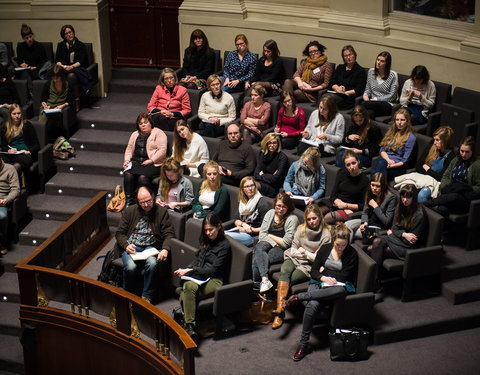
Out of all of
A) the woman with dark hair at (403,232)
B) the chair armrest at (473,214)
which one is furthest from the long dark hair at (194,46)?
the chair armrest at (473,214)

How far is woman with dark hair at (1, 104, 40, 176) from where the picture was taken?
30.5 feet

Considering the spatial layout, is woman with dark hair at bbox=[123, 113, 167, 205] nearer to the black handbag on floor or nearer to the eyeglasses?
the eyeglasses

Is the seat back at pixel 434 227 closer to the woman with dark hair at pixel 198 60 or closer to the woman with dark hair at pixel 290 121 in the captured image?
the woman with dark hair at pixel 290 121

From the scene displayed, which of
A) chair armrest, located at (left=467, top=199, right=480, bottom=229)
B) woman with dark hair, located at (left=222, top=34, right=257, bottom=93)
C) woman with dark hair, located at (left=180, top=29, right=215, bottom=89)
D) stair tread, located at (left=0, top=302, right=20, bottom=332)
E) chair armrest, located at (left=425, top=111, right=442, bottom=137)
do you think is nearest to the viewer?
chair armrest, located at (left=467, top=199, right=480, bottom=229)

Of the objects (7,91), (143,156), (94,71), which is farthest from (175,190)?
(94,71)

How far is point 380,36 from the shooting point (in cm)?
974

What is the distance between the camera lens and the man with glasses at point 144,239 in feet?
24.7

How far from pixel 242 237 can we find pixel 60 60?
4.00 m

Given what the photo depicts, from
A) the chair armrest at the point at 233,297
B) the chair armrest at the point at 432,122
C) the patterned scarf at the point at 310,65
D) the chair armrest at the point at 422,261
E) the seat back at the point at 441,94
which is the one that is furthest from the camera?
the patterned scarf at the point at 310,65

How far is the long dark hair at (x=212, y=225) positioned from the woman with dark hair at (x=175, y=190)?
89 centimetres

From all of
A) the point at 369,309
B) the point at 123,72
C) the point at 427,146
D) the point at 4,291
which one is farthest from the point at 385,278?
the point at 123,72

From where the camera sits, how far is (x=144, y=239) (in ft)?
25.4

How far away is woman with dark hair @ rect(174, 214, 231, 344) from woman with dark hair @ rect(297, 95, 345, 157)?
1882 millimetres

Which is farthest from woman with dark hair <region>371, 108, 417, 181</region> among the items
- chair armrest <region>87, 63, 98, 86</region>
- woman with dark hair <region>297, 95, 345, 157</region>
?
chair armrest <region>87, 63, 98, 86</region>
